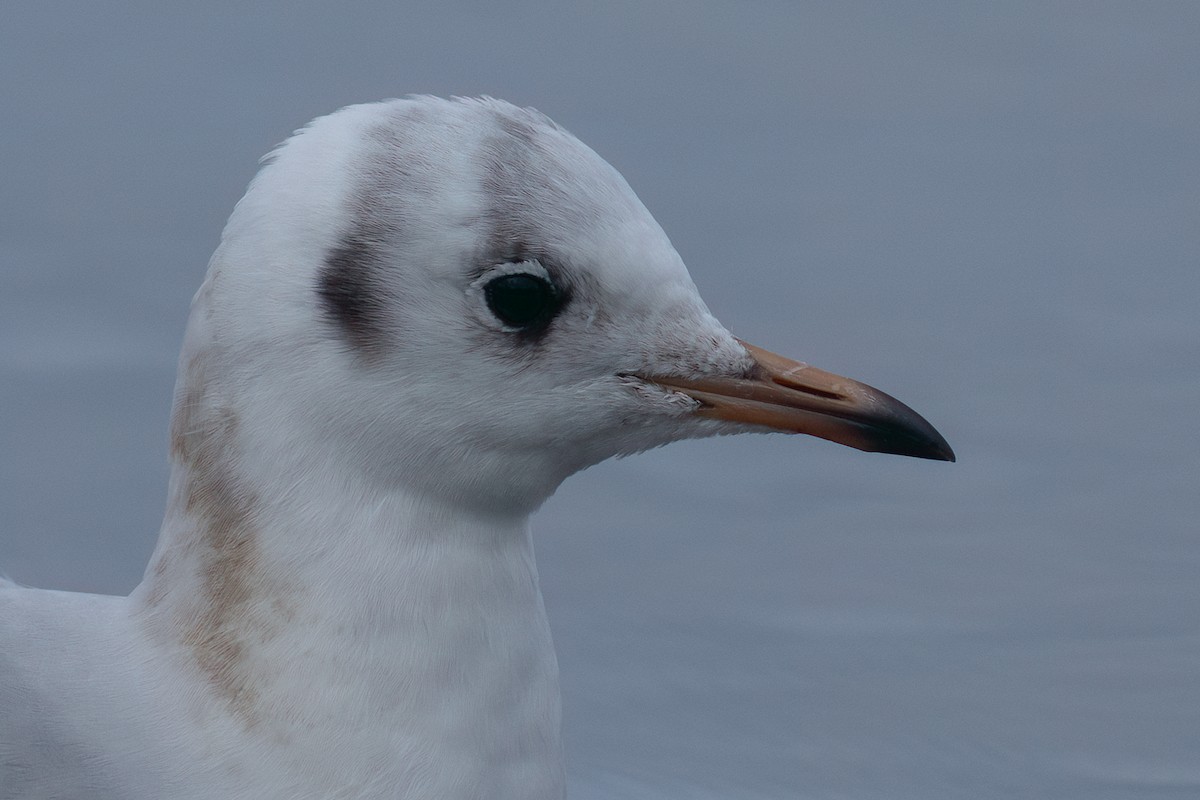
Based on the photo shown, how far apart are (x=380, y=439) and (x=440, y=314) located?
0.56 feet

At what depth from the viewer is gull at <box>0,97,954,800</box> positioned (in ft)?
7.07

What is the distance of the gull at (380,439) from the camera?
2.16 m

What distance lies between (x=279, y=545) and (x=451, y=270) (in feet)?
1.33

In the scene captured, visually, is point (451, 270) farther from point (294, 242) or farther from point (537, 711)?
point (537, 711)

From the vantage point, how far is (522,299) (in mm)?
2182

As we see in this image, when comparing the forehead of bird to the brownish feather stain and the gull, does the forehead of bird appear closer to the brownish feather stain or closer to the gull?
the gull

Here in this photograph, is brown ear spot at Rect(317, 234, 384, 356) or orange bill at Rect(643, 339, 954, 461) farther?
orange bill at Rect(643, 339, 954, 461)

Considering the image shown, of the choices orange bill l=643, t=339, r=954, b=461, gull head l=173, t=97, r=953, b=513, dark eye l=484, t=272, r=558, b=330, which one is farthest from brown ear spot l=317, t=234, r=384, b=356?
orange bill l=643, t=339, r=954, b=461

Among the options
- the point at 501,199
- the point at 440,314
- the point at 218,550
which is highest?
the point at 501,199

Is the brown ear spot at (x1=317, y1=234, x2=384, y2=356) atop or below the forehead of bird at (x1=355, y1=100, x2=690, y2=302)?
below

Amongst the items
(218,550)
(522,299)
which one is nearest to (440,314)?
(522,299)

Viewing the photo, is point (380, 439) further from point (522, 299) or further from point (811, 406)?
point (811, 406)

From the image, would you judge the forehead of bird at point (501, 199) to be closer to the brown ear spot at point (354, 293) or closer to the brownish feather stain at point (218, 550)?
the brown ear spot at point (354, 293)

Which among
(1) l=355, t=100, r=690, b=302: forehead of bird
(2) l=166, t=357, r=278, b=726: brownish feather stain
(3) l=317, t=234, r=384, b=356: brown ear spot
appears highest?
(1) l=355, t=100, r=690, b=302: forehead of bird
